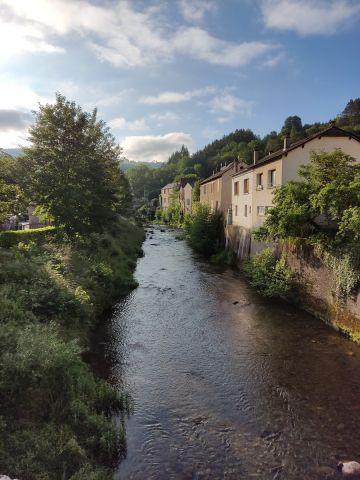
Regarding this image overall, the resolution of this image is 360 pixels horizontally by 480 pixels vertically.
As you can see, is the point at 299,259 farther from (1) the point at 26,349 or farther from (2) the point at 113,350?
(1) the point at 26,349

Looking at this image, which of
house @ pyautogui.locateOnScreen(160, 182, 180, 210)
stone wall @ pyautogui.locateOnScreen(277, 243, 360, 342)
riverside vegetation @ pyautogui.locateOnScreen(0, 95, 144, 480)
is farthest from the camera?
house @ pyautogui.locateOnScreen(160, 182, 180, 210)

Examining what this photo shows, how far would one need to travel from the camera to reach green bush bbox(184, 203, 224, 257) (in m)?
37.0

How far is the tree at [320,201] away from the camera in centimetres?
1421

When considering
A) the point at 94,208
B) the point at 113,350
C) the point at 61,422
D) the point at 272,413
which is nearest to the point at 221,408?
the point at 272,413

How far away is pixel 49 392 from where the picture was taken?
7555 mm

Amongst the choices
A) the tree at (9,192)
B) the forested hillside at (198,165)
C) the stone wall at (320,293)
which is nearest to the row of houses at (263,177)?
the stone wall at (320,293)

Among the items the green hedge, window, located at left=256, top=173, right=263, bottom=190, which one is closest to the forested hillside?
window, located at left=256, top=173, right=263, bottom=190

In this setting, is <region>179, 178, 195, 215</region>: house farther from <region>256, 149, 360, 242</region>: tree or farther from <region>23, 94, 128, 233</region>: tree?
<region>256, 149, 360, 242</region>: tree

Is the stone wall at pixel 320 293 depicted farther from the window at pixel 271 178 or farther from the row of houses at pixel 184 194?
the row of houses at pixel 184 194

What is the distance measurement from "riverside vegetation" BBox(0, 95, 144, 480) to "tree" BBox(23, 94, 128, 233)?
6cm

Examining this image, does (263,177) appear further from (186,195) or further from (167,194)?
(167,194)

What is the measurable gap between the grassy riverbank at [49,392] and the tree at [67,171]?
23.3 ft

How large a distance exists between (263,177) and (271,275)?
9.65 metres

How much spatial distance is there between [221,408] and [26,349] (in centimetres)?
544
